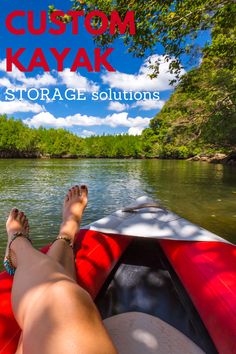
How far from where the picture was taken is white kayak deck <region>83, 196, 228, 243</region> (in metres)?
2.49

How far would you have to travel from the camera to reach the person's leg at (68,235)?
5.57 feet

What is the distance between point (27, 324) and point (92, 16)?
545cm

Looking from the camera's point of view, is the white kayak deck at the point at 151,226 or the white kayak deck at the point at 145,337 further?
the white kayak deck at the point at 151,226

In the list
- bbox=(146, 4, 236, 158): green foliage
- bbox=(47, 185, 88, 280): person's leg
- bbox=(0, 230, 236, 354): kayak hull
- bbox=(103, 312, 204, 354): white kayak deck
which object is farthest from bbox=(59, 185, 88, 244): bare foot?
bbox=(146, 4, 236, 158): green foliage

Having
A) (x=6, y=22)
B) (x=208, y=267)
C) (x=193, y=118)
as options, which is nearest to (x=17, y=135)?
(x=193, y=118)

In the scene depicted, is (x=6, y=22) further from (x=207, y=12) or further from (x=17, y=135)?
(x=17, y=135)

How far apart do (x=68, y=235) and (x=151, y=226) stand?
945 mm

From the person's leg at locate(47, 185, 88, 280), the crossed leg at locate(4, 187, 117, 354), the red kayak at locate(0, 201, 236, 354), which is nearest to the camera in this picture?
the crossed leg at locate(4, 187, 117, 354)

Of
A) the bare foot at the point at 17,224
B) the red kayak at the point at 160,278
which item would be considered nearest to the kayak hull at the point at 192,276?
the red kayak at the point at 160,278

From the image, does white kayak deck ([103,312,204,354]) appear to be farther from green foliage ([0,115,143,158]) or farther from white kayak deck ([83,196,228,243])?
→ green foliage ([0,115,143,158])

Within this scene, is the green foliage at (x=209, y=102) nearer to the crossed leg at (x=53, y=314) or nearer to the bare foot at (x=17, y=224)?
the bare foot at (x=17, y=224)

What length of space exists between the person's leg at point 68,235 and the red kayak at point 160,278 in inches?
5.0

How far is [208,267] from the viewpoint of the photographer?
6.03 ft

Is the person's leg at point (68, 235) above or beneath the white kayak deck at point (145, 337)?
above
